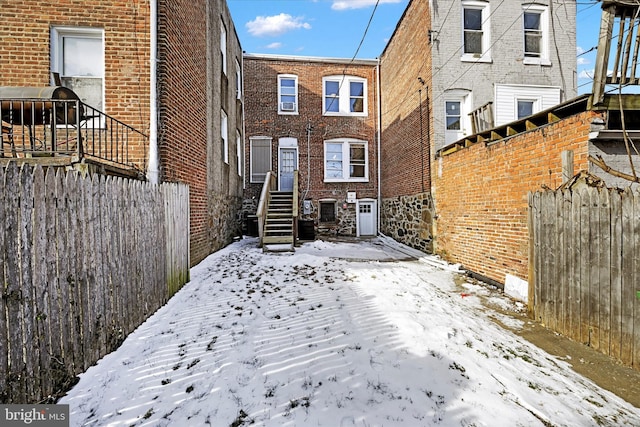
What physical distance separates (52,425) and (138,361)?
0.77m

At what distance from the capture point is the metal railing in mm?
3645

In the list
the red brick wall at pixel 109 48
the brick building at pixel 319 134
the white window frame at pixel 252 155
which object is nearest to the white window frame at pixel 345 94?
the brick building at pixel 319 134

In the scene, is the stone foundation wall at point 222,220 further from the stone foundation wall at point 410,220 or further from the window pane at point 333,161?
the stone foundation wall at point 410,220

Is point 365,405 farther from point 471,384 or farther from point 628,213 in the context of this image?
point 628,213

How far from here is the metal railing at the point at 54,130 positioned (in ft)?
12.0

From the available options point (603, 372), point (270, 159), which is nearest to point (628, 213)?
point (603, 372)

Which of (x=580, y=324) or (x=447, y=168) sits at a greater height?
(x=447, y=168)

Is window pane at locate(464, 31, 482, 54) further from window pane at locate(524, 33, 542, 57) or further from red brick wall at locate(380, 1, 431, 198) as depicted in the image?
window pane at locate(524, 33, 542, 57)

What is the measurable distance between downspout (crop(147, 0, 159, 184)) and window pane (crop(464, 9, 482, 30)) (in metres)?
8.86

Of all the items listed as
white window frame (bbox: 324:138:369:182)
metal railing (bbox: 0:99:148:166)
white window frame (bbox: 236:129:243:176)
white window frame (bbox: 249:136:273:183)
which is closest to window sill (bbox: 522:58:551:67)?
white window frame (bbox: 324:138:369:182)

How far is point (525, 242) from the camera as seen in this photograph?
16.2 feet

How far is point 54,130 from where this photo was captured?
3.75m

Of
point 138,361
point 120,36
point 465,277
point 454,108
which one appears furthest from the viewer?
point 454,108

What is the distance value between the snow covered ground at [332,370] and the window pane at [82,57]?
15.1 ft
